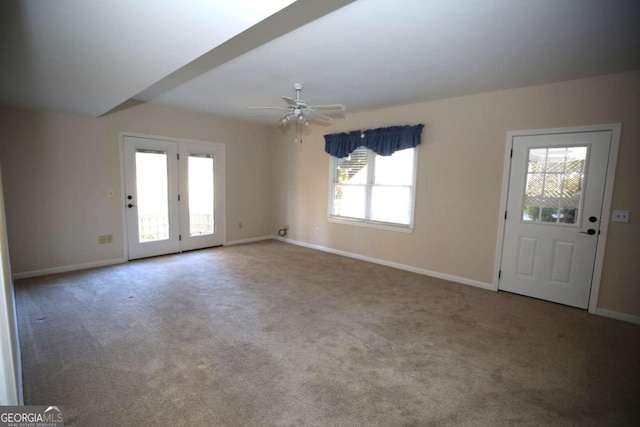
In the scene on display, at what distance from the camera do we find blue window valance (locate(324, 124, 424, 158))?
173 inches

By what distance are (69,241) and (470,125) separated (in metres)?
5.85

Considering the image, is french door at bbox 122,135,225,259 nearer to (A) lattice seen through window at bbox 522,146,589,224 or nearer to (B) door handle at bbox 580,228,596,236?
(A) lattice seen through window at bbox 522,146,589,224

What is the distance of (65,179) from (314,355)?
167 inches

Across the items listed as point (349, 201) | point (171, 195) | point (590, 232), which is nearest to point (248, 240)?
point (171, 195)

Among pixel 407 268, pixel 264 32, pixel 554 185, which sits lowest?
pixel 407 268

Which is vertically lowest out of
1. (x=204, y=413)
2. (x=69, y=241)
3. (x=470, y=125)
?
(x=204, y=413)

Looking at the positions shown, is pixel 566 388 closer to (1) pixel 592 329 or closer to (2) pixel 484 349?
(2) pixel 484 349

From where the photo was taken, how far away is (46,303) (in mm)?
3145

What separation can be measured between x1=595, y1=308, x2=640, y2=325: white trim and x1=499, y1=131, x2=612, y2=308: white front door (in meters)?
0.14

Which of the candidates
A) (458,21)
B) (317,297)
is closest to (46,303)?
(317,297)

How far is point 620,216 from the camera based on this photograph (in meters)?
3.10

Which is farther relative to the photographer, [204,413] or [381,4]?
[381,4]

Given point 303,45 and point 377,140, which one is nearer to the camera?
point 303,45

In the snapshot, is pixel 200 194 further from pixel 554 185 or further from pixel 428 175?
pixel 554 185
